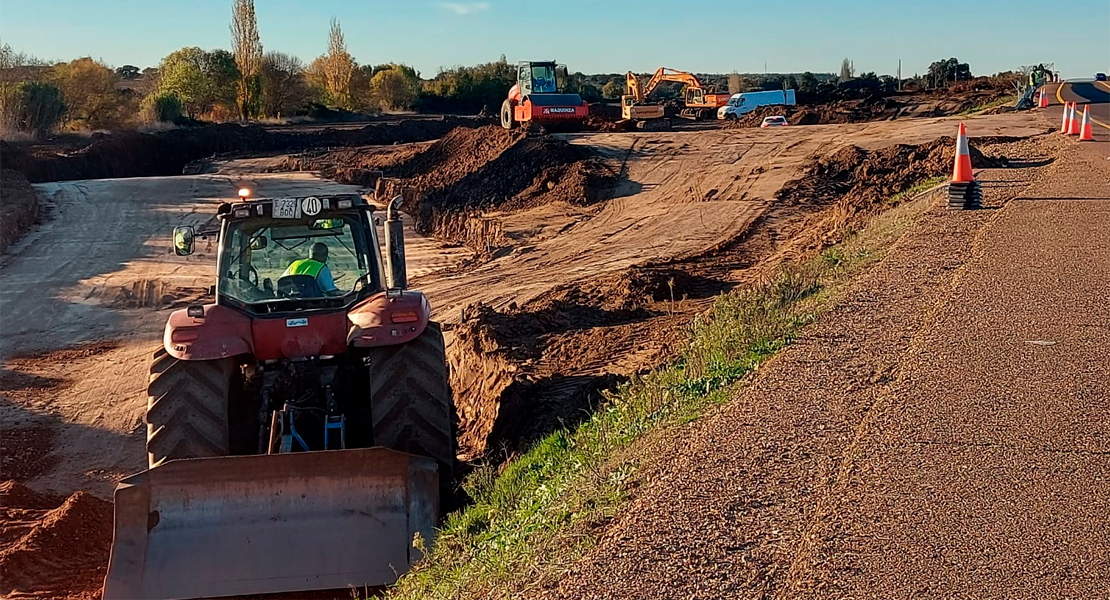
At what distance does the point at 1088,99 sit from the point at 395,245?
4416 centimetres

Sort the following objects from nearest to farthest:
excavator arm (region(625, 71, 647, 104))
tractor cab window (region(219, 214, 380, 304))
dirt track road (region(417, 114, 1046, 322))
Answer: tractor cab window (region(219, 214, 380, 304))
dirt track road (region(417, 114, 1046, 322))
excavator arm (region(625, 71, 647, 104))

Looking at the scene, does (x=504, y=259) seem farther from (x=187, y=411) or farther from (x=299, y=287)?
(x=187, y=411)

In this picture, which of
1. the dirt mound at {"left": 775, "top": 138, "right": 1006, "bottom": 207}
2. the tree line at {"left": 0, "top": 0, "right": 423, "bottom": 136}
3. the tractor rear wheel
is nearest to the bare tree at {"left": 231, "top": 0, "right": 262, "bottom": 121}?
the tree line at {"left": 0, "top": 0, "right": 423, "bottom": 136}

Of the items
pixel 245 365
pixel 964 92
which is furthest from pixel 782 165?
pixel 964 92

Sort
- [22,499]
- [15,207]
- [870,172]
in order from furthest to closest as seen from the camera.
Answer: [15,207]
[870,172]
[22,499]

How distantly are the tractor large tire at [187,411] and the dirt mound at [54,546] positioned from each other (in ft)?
2.46

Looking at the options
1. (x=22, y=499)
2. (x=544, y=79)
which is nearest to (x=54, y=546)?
(x=22, y=499)

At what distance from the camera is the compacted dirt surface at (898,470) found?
421 centimetres

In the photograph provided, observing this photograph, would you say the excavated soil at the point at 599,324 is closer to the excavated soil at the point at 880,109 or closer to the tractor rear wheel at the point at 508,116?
the tractor rear wheel at the point at 508,116

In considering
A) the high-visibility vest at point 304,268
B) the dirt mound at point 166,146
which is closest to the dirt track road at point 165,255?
the high-visibility vest at point 304,268

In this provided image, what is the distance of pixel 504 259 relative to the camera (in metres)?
20.5

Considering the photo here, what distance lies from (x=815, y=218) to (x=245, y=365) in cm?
1307

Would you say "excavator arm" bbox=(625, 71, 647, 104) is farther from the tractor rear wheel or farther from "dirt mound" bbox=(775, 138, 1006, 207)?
"dirt mound" bbox=(775, 138, 1006, 207)

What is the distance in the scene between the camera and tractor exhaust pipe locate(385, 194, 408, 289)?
287 inches
